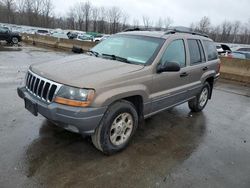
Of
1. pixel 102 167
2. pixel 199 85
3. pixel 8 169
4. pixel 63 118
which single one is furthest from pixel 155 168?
pixel 199 85

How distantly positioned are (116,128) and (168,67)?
1289 millimetres

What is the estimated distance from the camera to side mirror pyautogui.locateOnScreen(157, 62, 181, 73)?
3689mm

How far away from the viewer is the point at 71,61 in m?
3.91

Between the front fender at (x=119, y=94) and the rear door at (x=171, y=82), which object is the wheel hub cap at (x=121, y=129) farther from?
the rear door at (x=171, y=82)

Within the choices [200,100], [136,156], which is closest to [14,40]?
[200,100]

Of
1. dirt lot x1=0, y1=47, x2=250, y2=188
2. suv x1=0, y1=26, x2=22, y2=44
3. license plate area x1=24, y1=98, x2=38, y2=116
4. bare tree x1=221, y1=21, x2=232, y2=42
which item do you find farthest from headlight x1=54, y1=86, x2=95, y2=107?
bare tree x1=221, y1=21, x2=232, y2=42

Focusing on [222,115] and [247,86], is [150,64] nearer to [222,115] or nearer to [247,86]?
[222,115]

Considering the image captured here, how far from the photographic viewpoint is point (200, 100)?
18.8ft

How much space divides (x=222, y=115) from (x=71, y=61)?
402cm

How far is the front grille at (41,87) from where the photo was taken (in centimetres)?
312

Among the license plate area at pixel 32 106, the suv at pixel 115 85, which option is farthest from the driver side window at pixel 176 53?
the license plate area at pixel 32 106

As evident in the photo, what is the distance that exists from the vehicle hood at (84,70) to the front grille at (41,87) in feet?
0.22

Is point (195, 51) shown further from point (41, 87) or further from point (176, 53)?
point (41, 87)

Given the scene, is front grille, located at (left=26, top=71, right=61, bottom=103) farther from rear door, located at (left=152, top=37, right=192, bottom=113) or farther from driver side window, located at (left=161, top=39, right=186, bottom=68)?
driver side window, located at (left=161, top=39, right=186, bottom=68)
